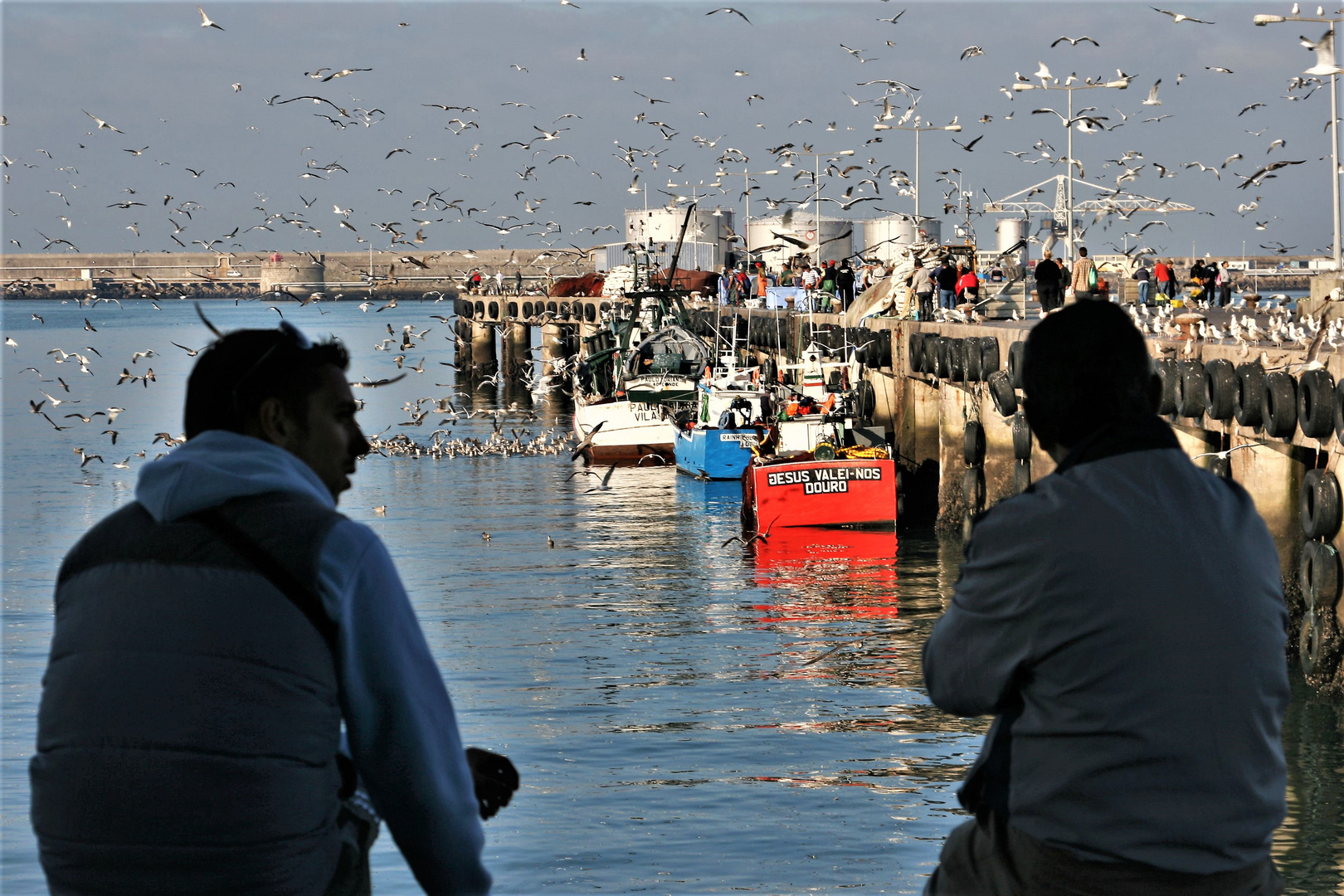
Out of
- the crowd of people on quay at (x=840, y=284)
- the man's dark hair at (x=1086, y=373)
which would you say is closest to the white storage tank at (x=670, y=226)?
the crowd of people on quay at (x=840, y=284)

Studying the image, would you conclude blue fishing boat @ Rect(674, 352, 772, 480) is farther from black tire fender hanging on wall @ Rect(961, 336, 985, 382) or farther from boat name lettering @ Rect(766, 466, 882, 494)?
black tire fender hanging on wall @ Rect(961, 336, 985, 382)

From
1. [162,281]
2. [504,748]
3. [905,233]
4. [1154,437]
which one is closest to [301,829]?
[1154,437]

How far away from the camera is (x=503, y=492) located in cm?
3506

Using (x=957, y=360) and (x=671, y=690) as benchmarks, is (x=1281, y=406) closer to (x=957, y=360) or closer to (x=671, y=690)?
(x=671, y=690)

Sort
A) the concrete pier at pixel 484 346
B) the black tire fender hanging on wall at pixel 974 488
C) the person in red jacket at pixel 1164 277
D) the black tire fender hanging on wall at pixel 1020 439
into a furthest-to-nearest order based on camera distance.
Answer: the concrete pier at pixel 484 346 < the person in red jacket at pixel 1164 277 < the black tire fender hanging on wall at pixel 974 488 < the black tire fender hanging on wall at pixel 1020 439

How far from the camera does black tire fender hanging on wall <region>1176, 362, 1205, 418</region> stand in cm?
1705

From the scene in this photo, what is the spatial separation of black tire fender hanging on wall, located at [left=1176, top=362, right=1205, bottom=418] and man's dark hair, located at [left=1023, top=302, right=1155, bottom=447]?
48.6ft

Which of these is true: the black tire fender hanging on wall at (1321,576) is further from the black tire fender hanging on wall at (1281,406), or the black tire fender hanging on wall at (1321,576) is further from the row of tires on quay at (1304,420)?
the black tire fender hanging on wall at (1281,406)

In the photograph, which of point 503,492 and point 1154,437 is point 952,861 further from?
point 503,492

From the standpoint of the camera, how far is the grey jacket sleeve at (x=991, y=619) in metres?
2.79

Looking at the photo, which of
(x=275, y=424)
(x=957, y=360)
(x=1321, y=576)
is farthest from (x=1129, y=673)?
(x=957, y=360)

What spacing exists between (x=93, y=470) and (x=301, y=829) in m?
39.8

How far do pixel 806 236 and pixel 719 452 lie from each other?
169 feet

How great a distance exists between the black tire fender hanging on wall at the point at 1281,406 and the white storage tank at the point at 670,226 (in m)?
78.5
